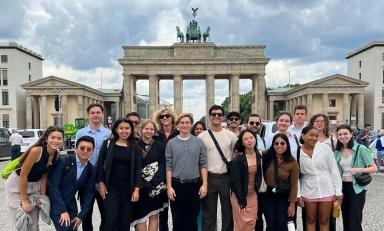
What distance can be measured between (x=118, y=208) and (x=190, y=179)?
1.13 meters

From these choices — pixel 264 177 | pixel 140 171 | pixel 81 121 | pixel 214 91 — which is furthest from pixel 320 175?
pixel 214 91

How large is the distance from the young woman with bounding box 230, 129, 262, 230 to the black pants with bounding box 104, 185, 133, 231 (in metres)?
1.55

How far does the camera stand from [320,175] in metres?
6.16

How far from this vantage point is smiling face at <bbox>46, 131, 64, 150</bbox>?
5.56m

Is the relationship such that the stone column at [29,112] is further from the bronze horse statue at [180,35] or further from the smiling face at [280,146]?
the smiling face at [280,146]

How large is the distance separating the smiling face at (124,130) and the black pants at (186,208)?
1.03m

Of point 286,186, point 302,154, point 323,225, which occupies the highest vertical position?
point 302,154

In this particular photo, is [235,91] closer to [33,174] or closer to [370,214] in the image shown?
[370,214]

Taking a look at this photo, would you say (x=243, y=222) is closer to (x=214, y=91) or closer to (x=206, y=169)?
(x=206, y=169)

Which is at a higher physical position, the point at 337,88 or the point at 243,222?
the point at 337,88

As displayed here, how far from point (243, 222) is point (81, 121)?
43874mm

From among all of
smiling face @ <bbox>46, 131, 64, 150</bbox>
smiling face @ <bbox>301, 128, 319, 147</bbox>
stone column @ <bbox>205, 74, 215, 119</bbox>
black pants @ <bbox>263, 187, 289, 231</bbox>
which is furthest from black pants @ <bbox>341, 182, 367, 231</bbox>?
stone column @ <bbox>205, 74, 215, 119</bbox>

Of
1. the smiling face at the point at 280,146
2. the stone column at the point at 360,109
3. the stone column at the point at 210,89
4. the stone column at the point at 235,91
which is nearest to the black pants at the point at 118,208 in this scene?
the smiling face at the point at 280,146

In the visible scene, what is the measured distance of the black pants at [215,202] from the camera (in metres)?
6.50
